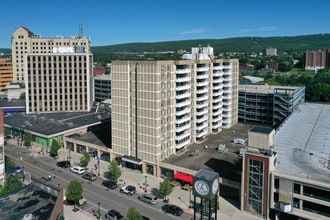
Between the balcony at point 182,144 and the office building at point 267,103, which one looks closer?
the balcony at point 182,144

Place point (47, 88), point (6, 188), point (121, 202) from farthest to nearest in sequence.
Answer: point (47, 88)
point (121, 202)
point (6, 188)

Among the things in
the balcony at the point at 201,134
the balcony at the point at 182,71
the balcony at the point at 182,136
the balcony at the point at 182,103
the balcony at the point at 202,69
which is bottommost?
the balcony at the point at 201,134

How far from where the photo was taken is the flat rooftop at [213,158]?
222 ft

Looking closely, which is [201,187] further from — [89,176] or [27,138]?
[27,138]

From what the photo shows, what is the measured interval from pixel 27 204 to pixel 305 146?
50.1 metres

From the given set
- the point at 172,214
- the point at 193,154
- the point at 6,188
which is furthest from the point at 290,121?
the point at 6,188

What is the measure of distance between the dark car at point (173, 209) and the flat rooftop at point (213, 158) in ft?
40.8

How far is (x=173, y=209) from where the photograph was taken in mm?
55719

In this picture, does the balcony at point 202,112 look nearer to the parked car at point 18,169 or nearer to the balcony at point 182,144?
the balcony at point 182,144

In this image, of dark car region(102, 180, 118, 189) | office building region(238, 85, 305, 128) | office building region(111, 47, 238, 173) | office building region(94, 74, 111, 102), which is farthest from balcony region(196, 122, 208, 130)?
office building region(94, 74, 111, 102)

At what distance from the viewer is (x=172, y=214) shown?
55344mm

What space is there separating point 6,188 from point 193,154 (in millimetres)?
39577

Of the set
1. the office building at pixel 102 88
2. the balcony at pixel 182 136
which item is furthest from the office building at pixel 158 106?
the office building at pixel 102 88

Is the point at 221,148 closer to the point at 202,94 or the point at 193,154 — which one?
the point at 193,154
